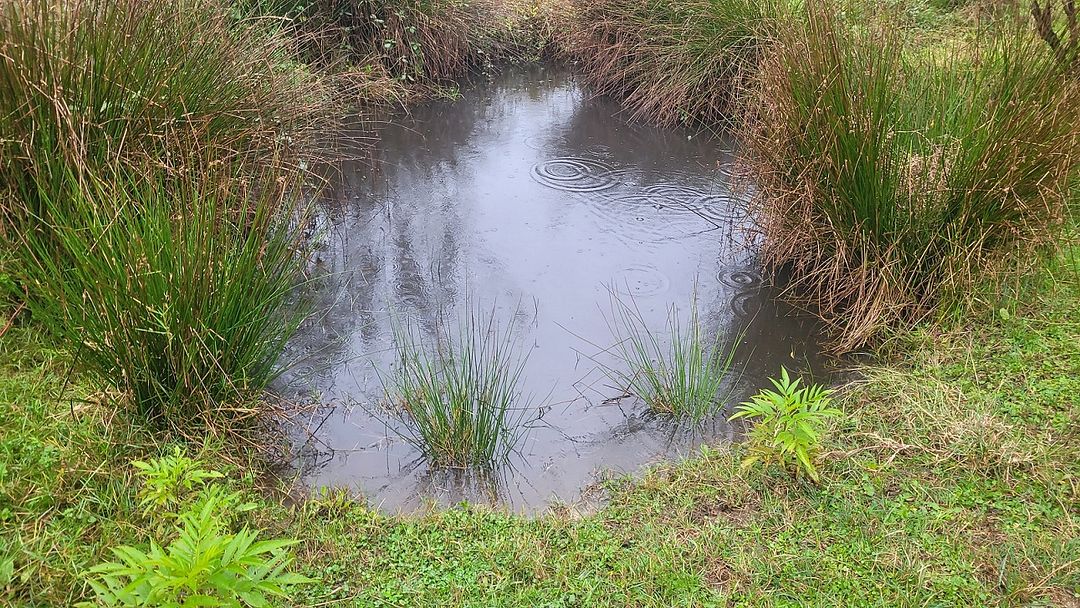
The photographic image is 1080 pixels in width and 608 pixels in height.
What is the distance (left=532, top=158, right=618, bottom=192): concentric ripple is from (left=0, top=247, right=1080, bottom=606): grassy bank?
299 cm

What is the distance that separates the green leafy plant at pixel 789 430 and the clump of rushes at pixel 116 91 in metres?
2.26

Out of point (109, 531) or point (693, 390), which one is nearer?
point (109, 531)

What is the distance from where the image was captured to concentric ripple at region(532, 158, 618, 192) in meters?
5.62

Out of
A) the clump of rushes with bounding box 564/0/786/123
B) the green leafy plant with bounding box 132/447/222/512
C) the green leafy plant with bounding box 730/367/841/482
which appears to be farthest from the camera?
the clump of rushes with bounding box 564/0/786/123

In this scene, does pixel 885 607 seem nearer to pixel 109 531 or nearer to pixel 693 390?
pixel 693 390

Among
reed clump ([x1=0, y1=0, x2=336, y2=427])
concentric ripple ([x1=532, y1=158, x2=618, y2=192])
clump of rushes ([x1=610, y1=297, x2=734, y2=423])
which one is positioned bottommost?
clump of rushes ([x1=610, y1=297, x2=734, y2=423])

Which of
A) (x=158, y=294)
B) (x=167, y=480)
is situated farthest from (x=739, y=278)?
(x=167, y=480)

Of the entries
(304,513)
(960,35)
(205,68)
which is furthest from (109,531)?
(960,35)

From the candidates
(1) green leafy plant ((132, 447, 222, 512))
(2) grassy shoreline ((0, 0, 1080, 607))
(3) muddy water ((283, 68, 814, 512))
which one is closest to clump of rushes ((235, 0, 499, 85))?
(3) muddy water ((283, 68, 814, 512))

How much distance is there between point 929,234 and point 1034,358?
677 millimetres

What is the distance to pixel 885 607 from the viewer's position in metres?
2.21

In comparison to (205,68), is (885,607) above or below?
below

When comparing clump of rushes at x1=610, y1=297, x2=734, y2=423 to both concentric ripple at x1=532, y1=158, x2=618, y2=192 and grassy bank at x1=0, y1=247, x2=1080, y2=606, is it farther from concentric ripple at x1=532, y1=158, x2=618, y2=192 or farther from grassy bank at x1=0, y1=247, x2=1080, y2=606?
concentric ripple at x1=532, y1=158, x2=618, y2=192

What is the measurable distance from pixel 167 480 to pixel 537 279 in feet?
7.90
